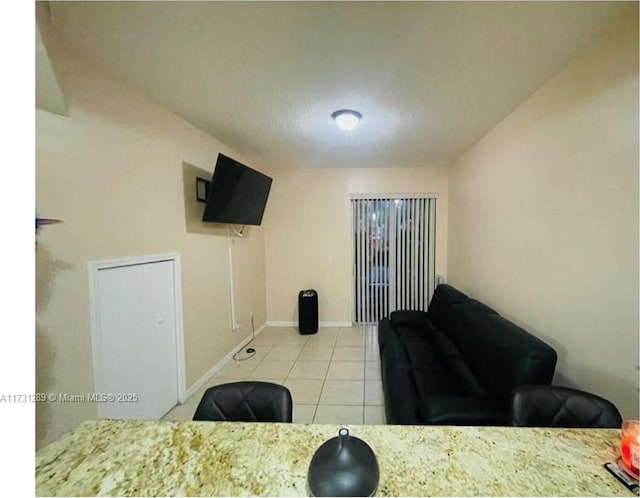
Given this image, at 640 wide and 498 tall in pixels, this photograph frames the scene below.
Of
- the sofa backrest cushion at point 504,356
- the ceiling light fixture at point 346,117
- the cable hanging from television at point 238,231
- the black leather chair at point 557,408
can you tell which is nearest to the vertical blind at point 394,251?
the cable hanging from television at point 238,231

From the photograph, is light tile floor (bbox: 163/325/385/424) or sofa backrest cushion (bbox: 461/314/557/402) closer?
sofa backrest cushion (bbox: 461/314/557/402)

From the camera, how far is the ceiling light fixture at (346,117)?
2.48 metres

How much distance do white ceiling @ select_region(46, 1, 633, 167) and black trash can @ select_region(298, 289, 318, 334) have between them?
2745mm

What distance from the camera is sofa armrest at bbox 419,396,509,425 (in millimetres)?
1560

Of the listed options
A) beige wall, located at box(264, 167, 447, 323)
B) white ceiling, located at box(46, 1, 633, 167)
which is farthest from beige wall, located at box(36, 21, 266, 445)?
beige wall, located at box(264, 167, 447, 323)


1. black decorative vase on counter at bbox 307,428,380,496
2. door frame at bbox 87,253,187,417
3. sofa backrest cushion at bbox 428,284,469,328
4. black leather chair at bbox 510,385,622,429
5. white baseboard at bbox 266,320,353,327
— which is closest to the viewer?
black decorative vase on counter at bbox 307,428,380,496

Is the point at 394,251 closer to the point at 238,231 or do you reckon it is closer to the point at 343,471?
the point at 238,231

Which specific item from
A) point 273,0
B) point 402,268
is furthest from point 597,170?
point 402,268

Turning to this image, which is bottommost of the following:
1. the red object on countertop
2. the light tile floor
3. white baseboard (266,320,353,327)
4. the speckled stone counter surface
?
the light tile floor

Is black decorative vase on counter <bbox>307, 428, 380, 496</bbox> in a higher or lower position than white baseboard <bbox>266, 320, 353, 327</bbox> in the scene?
higher

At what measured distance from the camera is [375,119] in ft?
8.84

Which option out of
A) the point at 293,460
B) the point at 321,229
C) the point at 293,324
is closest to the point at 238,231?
the point at 321,229

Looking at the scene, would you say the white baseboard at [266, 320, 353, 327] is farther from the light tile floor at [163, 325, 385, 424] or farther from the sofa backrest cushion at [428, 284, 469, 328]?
the sofa backrest cushion at [428, 284, 469, 328]

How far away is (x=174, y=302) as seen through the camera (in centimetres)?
263
